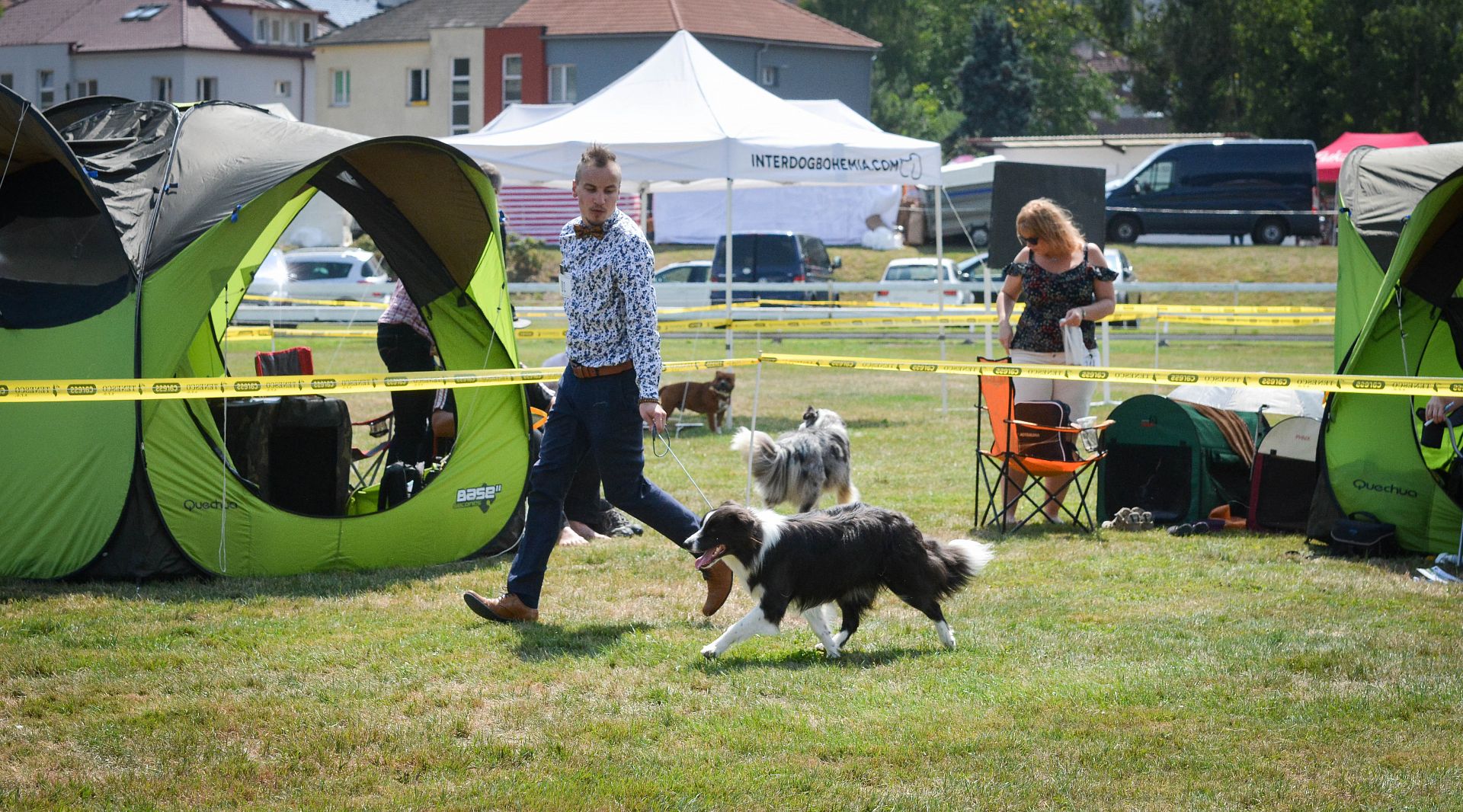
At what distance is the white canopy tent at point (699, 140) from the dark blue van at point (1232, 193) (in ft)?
60.5

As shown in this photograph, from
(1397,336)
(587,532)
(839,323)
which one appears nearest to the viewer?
(1397,336)

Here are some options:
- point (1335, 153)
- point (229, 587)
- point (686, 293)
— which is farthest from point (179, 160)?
point (1335, 153)

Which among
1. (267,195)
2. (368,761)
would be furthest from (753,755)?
(267,195)

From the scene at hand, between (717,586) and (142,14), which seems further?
(142,14)

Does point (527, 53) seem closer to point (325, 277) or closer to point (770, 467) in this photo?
point (325, 277)

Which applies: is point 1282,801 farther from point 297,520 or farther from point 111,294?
point 111,294

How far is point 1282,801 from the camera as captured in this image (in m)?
3.53

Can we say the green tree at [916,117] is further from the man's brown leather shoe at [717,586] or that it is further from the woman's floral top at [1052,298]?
the man's brown leather shoe at [717,586]

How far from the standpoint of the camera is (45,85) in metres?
48.8

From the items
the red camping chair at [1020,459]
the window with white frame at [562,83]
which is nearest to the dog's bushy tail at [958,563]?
the red camping chair at [1020,459]

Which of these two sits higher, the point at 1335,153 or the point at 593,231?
the point at 1335,153

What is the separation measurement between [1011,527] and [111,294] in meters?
4.51

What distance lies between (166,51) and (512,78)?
13.8 metres

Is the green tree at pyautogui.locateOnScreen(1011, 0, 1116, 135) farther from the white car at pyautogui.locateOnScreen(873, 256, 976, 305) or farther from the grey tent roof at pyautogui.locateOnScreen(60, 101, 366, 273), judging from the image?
the grey tent roof at pyautogui.locateOnScreen(60, 101, 366, 273)
